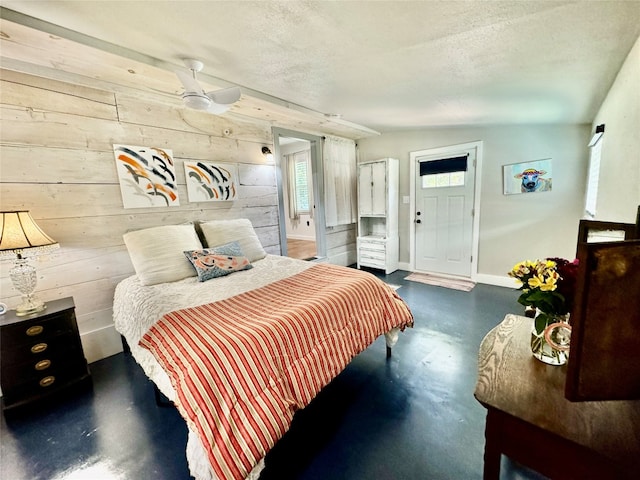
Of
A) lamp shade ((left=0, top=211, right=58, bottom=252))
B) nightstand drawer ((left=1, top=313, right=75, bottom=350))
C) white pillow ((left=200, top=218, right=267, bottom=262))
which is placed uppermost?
lamp shade ((left=0, top=211, right=58, bottom=252))

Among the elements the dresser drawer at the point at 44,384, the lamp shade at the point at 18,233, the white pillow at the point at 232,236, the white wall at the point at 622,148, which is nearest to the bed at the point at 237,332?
the white pillow at the point at 232,236

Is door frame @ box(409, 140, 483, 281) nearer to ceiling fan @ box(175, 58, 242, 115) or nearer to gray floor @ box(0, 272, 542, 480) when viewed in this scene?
gray floor @ box(0, 272, 542, 480)

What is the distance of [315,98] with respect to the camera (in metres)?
2.67

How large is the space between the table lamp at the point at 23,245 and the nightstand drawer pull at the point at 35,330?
0.12 metres

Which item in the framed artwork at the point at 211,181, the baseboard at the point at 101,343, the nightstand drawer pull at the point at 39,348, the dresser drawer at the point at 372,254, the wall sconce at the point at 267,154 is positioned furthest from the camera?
the dresser drawer at the point at 372,254

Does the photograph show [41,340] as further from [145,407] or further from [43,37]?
[43,37]

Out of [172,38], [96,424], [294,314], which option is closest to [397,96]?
[172,38]

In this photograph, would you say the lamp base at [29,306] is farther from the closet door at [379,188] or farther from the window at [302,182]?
the window at [302,182]

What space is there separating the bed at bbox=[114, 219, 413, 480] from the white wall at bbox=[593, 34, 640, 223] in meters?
1.43

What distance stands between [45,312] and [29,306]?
0.43ft

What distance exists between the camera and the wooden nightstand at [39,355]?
5.75 feet

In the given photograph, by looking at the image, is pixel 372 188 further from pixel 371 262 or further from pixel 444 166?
pixel 371 262

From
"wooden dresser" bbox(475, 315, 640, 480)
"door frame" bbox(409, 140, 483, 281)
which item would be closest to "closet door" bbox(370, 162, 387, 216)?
"door frame" bbox(409, 140, 483, 281)

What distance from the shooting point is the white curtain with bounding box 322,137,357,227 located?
14.3ft
